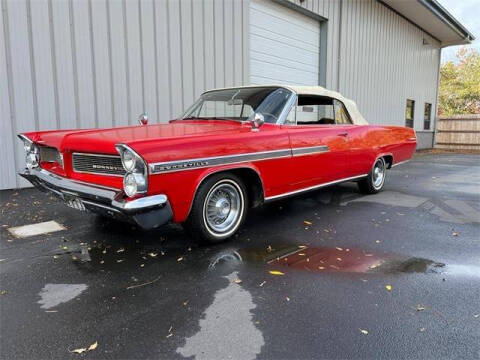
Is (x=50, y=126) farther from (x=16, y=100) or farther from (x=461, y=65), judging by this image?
(x=461, y=65)

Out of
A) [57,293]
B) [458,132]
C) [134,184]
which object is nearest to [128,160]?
[134,184]

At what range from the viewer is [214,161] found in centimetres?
330

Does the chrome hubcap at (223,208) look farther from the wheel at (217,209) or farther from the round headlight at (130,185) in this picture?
the round headlight at (130,185)

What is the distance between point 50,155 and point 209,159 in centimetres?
177

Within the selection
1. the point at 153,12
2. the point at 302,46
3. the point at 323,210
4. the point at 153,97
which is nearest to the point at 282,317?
the point at 323,210

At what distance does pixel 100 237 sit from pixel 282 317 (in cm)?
227

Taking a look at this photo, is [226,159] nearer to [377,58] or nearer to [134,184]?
[134,184]

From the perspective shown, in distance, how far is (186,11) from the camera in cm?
775

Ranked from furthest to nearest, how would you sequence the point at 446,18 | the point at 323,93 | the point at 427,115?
the point at 427,115 → the point at 446,18 → the point at 323,93

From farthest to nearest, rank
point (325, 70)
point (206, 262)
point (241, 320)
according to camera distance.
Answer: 1. point (325, 70)
2. point (206, 262)
3. point (241, 320)

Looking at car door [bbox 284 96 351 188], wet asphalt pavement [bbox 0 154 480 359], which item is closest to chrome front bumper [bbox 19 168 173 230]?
wet asphalt pavement [bbox 0 154 480 359]

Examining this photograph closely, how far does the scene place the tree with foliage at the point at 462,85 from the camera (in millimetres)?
31264

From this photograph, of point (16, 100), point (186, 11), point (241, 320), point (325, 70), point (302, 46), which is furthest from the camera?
point (325, 70)

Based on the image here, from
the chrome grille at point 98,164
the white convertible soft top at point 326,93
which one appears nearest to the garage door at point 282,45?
the white convertible soft top at point 326,93
